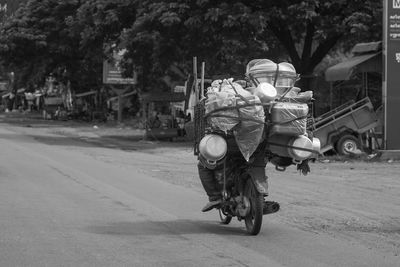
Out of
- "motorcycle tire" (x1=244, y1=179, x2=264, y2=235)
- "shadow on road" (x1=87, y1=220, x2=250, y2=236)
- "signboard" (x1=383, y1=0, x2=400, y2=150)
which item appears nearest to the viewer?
"motorcycle tire" (x1=244, y1=179, x2=264, y2=235)

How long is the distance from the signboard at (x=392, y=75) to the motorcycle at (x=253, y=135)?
13786 millimetres

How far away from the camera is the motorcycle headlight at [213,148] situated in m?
7.81

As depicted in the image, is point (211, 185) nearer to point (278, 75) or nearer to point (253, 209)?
point (253, 209)

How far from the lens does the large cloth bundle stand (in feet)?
25.3

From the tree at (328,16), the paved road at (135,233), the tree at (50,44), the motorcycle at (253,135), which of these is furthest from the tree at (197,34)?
the motorcycle at (253,135)

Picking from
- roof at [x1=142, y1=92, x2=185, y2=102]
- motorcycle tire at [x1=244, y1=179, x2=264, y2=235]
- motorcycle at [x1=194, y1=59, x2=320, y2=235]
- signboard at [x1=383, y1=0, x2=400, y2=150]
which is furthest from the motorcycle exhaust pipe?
roof at [x1=142, y1=92, x2=185, y2=102]

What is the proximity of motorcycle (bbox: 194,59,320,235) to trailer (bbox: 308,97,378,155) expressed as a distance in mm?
14112

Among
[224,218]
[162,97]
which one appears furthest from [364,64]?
[224,218]

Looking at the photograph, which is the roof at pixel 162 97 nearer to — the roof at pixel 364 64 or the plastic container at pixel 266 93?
the roof at pixel 364 64

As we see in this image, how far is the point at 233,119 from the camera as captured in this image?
7777mm

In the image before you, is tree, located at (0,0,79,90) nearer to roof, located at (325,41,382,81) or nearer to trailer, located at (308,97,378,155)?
roof, located at (325,41,382,81)

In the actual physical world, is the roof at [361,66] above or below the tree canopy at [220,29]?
below

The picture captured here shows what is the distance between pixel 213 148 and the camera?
782 cm

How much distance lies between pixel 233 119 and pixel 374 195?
619cm
